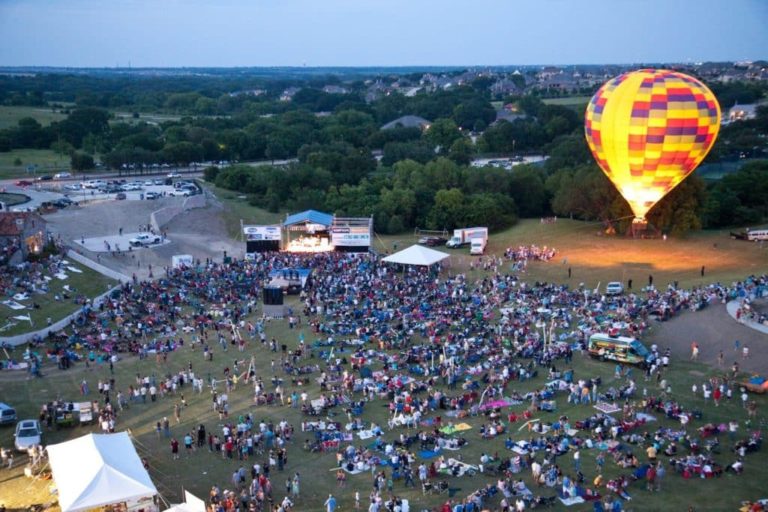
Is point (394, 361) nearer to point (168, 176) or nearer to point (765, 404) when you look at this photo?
point (765, 404)

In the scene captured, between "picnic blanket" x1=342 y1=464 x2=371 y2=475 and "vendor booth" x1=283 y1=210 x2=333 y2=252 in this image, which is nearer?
"picnic blanket" x1=342 y1=464 x2=371 y2=475

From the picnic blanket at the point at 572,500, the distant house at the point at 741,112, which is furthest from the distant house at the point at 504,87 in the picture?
the picnic blanket at the point at 572,500

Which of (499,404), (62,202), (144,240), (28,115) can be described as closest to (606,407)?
(499,404)

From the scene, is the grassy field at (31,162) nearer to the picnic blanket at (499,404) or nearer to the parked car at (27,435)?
the parked car at (27,435)

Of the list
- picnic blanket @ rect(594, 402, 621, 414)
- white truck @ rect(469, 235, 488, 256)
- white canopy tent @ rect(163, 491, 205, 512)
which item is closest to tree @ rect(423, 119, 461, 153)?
white truck @ rect(469, 235, 488, 256)

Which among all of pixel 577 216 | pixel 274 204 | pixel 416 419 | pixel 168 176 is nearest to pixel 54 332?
pixel 416 419

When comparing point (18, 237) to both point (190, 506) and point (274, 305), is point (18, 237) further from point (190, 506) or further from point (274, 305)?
point (190, 506)

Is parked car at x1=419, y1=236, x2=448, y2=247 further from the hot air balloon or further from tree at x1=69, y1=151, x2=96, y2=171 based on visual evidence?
tree at x1=69, y1=151, x2=96, y2=171
